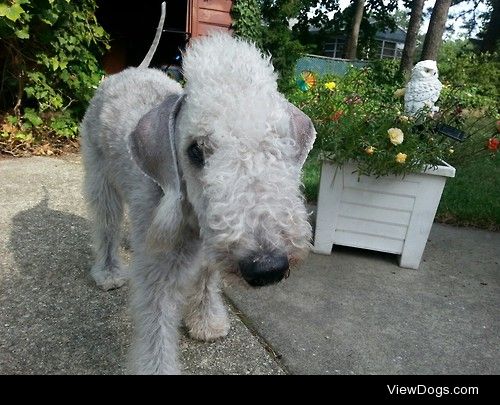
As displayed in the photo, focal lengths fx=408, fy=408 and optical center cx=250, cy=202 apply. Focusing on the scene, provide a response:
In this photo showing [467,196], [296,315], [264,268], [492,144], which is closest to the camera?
[264,268]

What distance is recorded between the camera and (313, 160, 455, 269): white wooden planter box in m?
2.96

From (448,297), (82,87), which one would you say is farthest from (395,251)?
(82,87)

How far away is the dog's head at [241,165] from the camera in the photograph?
127cm

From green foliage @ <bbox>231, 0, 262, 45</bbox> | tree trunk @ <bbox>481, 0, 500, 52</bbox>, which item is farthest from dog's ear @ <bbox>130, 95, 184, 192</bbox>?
tree trunk @ <bbox>481, 0, 500, 52</bbox>

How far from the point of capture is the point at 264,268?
1208 mm

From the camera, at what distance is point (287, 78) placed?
868cm

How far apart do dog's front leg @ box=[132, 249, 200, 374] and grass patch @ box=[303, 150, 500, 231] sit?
1.64 metres

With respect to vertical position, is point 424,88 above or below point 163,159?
above

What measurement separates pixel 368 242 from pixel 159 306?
6.19 feet

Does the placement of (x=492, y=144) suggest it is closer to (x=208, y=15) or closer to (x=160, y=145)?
A: (x=160, y=145)

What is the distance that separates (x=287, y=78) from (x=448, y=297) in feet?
22.3

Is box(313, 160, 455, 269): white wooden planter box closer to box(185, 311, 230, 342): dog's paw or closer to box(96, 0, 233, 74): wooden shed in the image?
box(185, 311, 230, 342): dog's paw

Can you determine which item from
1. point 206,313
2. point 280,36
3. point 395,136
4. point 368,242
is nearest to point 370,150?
point 395,136

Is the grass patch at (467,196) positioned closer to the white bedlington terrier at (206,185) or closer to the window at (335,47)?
the white bedlington terrier at (206,185)
